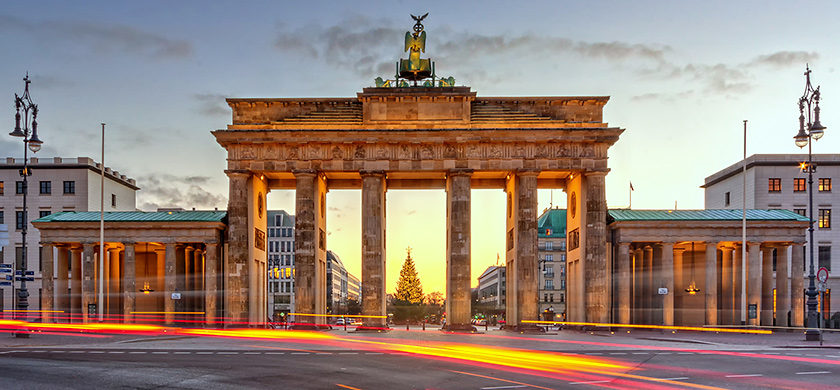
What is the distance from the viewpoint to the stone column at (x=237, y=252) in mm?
59875

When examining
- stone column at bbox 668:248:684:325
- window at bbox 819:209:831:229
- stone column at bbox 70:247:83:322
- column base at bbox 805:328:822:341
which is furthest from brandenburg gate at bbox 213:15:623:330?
window at bbox 819:209:831:229

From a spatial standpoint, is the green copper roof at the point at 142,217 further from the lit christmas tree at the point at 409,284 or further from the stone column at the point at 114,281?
the lit christmas tree at the point at 409,284

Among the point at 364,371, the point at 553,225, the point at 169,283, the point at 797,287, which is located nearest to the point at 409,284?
the point at 553,225

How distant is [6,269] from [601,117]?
139 feet

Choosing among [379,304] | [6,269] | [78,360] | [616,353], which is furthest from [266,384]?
[379,304]

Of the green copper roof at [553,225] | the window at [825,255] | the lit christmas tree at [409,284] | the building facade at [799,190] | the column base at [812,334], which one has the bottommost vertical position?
the lit christmas tree at [409,284]

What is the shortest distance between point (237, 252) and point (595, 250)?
2767 cm

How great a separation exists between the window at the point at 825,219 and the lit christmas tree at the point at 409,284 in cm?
5894

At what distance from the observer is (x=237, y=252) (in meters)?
60.2

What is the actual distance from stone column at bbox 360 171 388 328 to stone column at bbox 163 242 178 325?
1063 centimetres

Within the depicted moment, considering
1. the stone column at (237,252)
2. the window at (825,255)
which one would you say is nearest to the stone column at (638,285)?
the window at (825,255)

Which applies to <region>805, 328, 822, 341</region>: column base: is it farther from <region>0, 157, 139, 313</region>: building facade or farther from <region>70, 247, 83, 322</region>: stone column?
<region>0, 157, 139, 313</region>: building facade

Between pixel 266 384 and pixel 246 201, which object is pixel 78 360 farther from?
pixel 246 201

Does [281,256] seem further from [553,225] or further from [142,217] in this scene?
[142,217]
